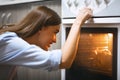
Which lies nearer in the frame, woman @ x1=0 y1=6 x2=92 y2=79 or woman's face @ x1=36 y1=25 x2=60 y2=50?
woman @ x1=0 y1=6 x2=92 y2=79

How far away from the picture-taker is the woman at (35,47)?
868mm

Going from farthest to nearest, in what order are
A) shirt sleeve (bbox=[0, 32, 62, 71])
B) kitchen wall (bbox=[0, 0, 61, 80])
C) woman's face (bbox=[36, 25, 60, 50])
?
kitchen wall (bbox=[0, 0, 61, 80]), woman's face (bbox=[36, 25, 60, 50]), shirt sleeve (bbox=[0, 32, 62, 71])

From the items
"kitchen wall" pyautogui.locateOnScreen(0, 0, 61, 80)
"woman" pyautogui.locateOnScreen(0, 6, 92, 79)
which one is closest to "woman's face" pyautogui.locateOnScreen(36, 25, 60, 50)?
"woman" pyautogui.locateOnScreen(0, 6, 92, 79)

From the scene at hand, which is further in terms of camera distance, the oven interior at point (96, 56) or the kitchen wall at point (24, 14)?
the kitchen wall at point (24, 14)

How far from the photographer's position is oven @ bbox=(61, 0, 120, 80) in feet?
3.71

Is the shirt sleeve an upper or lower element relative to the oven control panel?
lower

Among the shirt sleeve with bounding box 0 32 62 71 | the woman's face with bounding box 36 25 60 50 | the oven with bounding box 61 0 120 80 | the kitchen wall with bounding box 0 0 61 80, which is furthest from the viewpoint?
the kitchen wall with bounding box 0 0 61 80

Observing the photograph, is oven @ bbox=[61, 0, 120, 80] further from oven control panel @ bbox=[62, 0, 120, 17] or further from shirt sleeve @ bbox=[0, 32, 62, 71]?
shirt sleeve @ bbox=[0, 32, 62, 71]

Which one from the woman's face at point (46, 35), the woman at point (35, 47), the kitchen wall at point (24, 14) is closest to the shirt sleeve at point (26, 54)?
the woman at point (35, 47)

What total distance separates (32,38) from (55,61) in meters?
0.20

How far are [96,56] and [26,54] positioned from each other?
20.8 inches

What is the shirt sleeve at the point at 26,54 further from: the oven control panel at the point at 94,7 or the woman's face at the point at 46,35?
the oven control panel at the point at 94,7

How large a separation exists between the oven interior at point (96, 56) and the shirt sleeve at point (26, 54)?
393 millimetres

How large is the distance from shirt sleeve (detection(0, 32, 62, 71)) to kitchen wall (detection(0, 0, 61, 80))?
0.60m
